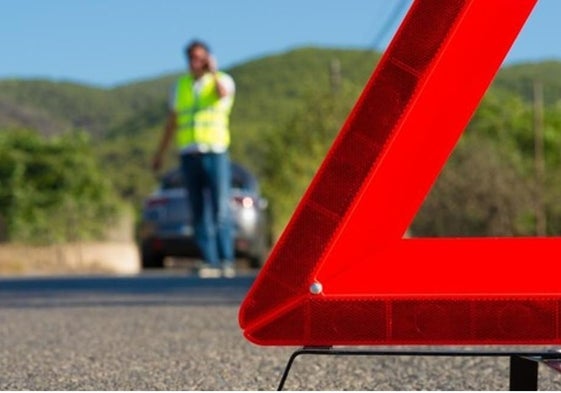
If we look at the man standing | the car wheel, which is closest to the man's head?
the man standing

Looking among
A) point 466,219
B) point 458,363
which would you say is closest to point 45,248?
→ point 466,219

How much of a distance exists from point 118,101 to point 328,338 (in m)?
161

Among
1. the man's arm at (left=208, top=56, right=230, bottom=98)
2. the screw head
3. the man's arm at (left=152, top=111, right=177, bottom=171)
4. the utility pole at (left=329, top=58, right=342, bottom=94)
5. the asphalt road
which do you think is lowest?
the asphalt road

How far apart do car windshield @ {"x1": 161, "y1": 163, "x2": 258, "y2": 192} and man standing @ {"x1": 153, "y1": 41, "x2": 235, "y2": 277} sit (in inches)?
178

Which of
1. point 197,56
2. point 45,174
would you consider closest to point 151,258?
point 197,56

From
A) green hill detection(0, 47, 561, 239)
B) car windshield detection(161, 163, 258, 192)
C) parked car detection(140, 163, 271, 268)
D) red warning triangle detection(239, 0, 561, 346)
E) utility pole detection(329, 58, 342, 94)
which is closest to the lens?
red warning triangle detection(239, 0, 561, 346)

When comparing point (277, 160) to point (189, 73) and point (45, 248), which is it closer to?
point (45, 248)

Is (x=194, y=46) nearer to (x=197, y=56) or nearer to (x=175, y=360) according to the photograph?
(x=197, y=56)

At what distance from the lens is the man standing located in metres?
11.6

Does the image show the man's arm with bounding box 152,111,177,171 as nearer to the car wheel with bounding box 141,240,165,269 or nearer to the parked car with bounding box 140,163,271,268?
the parked car with bounding box 140,163,271,268

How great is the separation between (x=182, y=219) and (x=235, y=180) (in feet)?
2.77

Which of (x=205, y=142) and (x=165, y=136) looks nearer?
(x=205, y=142)

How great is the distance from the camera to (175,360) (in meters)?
5.38

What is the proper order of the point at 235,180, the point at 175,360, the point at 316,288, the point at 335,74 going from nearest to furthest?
the point at 316,288 → the point at 175,360 → the point at 235,180 → the point at 335,74
